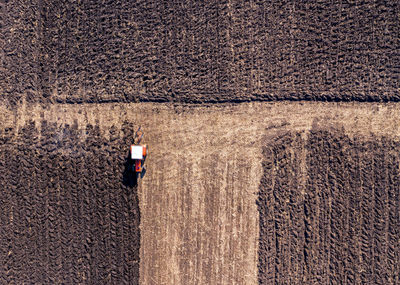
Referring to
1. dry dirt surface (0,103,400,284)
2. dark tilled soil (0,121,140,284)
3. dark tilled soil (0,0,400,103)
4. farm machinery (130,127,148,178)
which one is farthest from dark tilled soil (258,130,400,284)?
dark tilled soil (0,121,140,284)

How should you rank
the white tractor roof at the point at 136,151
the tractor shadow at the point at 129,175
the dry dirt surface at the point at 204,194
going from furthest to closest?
the tractor shadow at the point at 129,175 → the dry dirt surface at the point at 204,194 → the white tractor roof at the point at 136,151

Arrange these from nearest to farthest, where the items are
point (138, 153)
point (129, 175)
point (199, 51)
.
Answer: point (138, 153)
point (199, 51)
point (129, 175)

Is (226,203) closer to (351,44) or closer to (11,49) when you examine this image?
Result: (351,44)

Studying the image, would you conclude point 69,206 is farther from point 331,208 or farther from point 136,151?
point 331,208

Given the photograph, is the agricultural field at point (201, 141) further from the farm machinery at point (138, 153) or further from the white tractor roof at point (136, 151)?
the white tractor roof at point (136, 151)

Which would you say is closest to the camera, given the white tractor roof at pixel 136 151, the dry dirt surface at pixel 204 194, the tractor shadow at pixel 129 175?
the white tractor roof at pixel 136 151

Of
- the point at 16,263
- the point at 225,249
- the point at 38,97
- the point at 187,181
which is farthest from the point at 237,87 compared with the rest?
the point at 16,263

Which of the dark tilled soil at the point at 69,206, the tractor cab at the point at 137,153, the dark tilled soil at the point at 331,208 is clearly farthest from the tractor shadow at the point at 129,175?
the dark tilled soil at the point at 331,208

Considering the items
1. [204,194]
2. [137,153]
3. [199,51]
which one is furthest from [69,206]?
[199,51]
